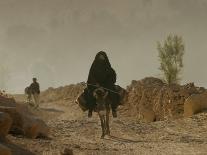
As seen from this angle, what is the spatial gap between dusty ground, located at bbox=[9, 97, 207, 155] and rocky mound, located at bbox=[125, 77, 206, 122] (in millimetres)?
4363

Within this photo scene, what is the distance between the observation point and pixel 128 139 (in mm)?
15695

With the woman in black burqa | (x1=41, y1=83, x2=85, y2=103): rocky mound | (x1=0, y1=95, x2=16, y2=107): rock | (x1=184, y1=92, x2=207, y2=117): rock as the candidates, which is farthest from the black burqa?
(x1=41, y1=83, x2=85, y2=103): rocky mound

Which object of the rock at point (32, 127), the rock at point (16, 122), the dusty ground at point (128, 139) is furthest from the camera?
the rock at point (32, 127)

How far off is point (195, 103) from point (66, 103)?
65.0ft

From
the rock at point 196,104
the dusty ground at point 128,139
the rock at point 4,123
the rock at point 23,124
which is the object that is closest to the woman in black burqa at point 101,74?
the dusty ground at point 128,139

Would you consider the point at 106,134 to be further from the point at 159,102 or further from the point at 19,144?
the point at 159,102

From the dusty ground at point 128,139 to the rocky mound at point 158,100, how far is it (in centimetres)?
436

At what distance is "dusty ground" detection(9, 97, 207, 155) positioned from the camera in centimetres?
1118

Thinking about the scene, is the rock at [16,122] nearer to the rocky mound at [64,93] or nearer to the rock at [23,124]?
the rock at [23,124]

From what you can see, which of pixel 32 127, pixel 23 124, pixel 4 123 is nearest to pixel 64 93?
pixel 32 127

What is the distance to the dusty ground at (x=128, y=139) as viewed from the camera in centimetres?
1118

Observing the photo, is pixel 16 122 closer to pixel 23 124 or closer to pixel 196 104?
pixel 23 124

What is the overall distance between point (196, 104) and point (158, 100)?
553 centimetres

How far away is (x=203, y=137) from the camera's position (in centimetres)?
1652
